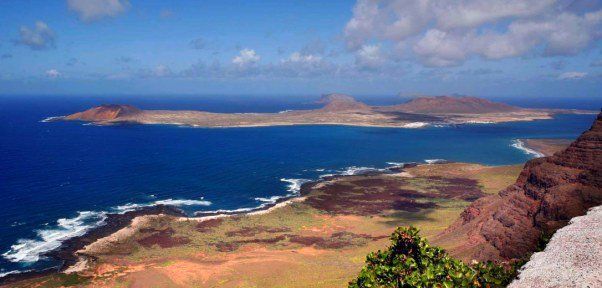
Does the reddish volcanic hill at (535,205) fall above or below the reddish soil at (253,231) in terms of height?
above

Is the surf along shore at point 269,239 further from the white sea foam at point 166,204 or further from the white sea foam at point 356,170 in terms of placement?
the white sea foam at point 356,170

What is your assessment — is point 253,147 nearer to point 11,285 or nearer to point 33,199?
point 33,199

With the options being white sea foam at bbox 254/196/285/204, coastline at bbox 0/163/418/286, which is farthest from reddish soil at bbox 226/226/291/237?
white sea foam at bbox 254/196/285/204

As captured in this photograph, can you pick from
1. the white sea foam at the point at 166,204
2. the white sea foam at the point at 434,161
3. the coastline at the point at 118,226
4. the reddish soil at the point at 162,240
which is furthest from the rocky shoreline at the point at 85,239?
the white sea foam at the point at 434,161

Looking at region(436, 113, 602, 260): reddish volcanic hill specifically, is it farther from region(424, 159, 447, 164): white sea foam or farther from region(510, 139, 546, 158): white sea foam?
region(510, 139, 546, 158): white sea foam

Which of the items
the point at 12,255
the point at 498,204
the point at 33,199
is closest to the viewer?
the point at 498,204

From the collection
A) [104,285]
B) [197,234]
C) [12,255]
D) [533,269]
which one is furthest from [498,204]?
[12,255]
